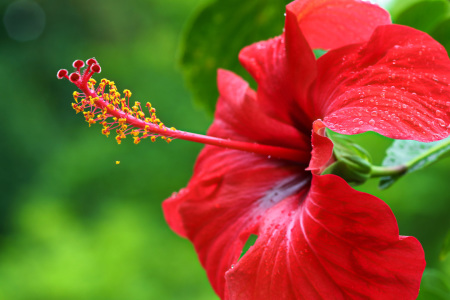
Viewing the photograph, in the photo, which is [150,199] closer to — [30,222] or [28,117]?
[30,222]

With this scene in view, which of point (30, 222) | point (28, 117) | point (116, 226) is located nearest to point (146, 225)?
point (116, 226)

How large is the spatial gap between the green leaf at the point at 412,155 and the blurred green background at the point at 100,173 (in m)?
0.22

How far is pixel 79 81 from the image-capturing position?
746 mm

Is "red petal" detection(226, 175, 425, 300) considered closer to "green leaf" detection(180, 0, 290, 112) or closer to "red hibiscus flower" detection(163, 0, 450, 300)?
"red hibiscus flower" detection(163, 0, 450, 300)

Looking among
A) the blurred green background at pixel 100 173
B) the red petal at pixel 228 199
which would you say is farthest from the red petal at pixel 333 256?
the blurred green background at pixel 100 173

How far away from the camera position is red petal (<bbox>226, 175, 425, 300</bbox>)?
562 millimetres

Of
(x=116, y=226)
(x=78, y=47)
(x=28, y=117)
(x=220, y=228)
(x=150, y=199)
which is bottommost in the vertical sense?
(x=150, y=199)

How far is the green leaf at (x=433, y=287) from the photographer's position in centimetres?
80

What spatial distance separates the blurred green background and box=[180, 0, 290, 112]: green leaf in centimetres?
61

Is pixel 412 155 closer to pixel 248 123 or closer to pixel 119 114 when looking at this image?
pixel 248 123

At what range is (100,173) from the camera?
19.4ft

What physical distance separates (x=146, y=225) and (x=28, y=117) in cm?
350

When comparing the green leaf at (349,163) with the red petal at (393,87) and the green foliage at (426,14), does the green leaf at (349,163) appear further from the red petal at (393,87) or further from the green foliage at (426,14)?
the green foliage at (426,14)

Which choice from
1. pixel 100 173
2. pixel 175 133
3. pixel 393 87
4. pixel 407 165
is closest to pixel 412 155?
pixel 407 165
